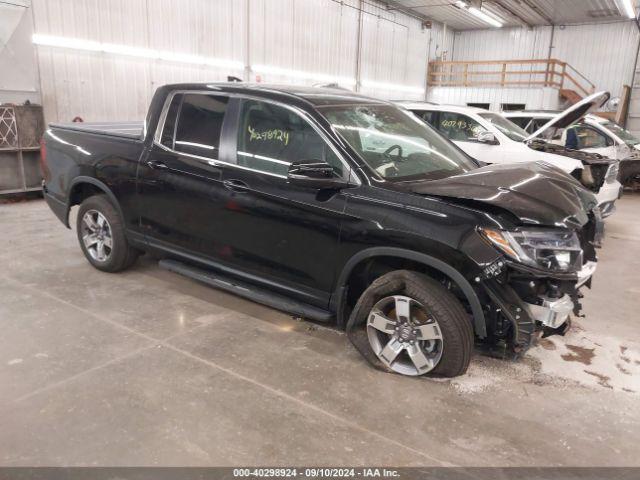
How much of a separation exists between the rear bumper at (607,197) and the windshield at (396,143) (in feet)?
11.9

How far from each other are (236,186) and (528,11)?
1938 cm

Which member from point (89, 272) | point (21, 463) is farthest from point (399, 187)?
point (89, 272)

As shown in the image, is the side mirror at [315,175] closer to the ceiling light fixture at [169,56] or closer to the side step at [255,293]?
the side step at [255,293]

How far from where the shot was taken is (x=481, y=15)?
1970 centimetres

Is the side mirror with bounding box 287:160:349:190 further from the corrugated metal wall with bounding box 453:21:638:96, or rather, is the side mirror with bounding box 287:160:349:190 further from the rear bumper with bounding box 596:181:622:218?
the corrugated metal wall with bounding box 453:21:638:96

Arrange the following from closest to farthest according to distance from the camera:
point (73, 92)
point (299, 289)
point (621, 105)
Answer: point (299, 289) → point (73, 92) → point (621, 105)

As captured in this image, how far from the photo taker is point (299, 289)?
348cm

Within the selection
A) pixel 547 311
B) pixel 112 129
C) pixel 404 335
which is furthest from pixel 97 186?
pixel 547 311

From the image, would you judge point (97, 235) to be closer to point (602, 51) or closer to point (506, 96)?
point (506, 96)

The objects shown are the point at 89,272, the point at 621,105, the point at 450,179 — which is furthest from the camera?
the point at 621,105

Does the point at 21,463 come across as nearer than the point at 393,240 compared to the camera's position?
Yes

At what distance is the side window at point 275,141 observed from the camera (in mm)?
3354

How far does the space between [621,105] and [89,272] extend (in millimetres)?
20296

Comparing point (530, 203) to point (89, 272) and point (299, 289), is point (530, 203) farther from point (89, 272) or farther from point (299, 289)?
point (89, 272)
